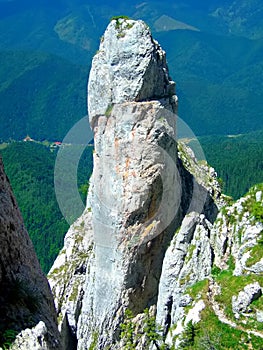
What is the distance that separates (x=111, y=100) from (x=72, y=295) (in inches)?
575

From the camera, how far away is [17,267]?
11.5 meters

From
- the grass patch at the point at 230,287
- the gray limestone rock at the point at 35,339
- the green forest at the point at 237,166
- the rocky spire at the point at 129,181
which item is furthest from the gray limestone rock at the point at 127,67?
the green forest at the point at 237,166

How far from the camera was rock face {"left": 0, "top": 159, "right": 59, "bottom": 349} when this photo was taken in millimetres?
10398

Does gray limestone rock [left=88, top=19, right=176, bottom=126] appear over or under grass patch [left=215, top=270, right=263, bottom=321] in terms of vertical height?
over

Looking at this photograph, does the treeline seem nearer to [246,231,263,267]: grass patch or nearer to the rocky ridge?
the rocky ridge

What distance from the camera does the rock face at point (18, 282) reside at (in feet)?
34.1

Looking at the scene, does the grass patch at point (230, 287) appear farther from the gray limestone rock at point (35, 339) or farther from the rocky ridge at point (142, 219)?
the gray limestone rock at point (35, 339)

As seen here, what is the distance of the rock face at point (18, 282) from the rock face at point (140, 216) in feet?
56.7

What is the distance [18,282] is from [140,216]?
69.1 ft

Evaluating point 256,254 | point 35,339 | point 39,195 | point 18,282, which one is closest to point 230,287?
point 256,254

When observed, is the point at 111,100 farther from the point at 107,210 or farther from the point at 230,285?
the point at 230,285

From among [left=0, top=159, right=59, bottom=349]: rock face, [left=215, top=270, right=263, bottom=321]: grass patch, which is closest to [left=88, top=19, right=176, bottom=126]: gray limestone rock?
[left=215, top=270, right=263, bottom=321]: grass patch

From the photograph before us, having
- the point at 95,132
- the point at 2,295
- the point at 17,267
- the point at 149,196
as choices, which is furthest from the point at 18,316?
the point at 95,132

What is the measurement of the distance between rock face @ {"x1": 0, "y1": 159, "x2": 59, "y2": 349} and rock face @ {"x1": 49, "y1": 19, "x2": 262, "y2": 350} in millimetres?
17276
